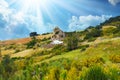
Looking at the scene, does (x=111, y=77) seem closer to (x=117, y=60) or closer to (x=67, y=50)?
(x=117, y=60)

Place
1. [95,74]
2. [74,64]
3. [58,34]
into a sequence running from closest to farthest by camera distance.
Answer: [95,74] → [74,64] → [58,34]

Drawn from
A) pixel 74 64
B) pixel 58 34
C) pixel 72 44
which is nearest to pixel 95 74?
pixel 74 64

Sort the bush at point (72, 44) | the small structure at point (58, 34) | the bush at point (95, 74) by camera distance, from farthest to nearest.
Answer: the small structure at point (58, 34)
the bush at point (72, 44)
the bush at point (95, 74)

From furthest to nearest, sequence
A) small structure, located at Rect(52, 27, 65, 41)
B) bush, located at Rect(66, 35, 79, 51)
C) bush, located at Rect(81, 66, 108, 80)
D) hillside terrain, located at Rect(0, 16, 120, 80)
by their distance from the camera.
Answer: small structure, located at Rect(52, 27, 65, 41)
bush, located at Rect(66, 35, 79, 51)
hillside terrain, located at Rect(0, 16, 120, 80)
bush, located at Rect(81, 66, 108, 80)

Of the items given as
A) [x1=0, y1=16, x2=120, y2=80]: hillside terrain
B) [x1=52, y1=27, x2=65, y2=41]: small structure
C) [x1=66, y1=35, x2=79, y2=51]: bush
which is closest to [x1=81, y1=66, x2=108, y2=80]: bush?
[x1=0, y1=16, x2=120, y2=80]: hillside terrain

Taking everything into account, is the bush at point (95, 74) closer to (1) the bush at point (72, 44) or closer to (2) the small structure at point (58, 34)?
(1) the bush at point (72, 44)

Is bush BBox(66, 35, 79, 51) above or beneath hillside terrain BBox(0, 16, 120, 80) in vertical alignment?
above

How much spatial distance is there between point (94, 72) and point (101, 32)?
95.4m

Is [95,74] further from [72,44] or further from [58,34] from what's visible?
[58,34]

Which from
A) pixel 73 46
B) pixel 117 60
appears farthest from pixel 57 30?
pixel 117 60

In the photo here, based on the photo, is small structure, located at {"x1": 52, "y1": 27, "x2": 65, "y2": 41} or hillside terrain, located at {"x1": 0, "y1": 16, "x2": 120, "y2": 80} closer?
hillside terrain, located at {"x1": 0, "y1": 16, "x2": 120, "y2": 80}

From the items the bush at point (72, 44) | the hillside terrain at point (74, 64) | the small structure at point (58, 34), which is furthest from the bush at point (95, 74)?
the small structure at point (58, 34)

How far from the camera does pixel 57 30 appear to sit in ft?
417

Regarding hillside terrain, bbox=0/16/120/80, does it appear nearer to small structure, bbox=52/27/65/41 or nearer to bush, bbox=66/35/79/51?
bush, bbox=66/35/79/51
